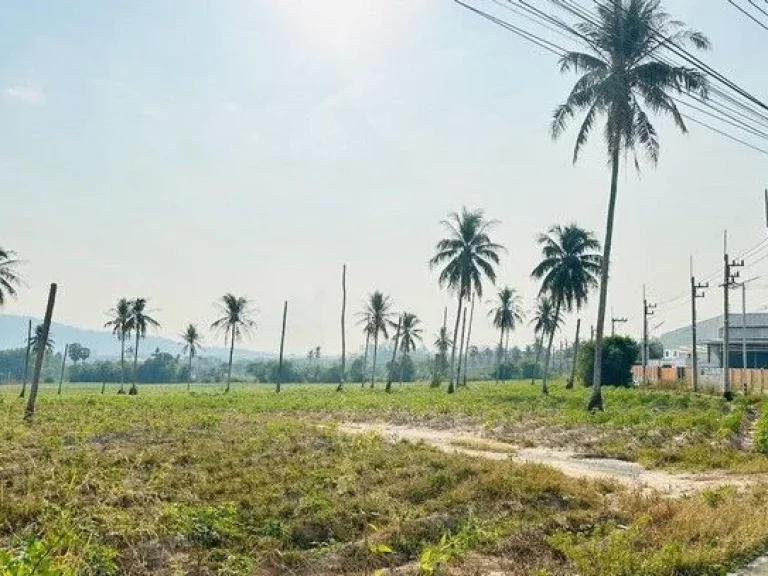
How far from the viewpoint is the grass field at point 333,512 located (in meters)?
6.49

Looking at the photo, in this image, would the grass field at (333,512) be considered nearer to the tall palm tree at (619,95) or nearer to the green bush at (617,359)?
the tall palm tree at (619,95)

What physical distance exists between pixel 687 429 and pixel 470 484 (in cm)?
1124

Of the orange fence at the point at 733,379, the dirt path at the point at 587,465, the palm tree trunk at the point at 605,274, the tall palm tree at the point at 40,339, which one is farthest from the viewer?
the orange fence at the point at 733,379

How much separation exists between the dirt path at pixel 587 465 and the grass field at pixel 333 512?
89 centimetres

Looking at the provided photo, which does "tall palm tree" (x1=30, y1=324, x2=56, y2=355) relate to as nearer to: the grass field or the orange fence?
the grass field

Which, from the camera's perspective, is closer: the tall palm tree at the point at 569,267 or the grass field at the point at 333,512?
the grass field at the point at 333,512

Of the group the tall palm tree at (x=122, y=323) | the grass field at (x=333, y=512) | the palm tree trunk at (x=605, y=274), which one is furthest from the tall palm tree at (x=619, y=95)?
the tall palm tree at (x=122, y=323)

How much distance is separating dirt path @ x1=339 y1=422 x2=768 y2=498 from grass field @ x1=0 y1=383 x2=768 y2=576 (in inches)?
35.1

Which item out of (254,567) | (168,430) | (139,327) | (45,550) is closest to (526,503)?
(254,567)

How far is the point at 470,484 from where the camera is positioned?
32.4ft

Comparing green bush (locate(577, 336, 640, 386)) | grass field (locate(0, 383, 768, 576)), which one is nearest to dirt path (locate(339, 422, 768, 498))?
grass field (locate(0, 383, 768, 576))

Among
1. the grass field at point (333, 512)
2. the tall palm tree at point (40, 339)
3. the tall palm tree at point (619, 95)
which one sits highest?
the tall palm tree at point (619, 95)

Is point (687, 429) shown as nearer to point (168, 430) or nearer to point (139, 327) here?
point (168, 430)

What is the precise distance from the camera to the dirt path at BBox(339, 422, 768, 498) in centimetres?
1156
